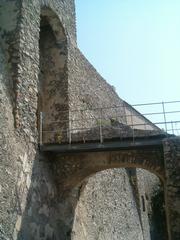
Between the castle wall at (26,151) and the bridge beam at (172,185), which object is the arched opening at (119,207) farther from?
the bridge beam at (172,185)

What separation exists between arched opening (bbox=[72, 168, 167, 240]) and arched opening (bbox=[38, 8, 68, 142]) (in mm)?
1931

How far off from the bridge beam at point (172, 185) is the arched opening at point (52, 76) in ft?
10.4

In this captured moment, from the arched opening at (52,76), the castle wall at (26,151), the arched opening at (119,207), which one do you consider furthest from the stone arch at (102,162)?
the arched opening at (52,76)

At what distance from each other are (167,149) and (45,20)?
5.57m

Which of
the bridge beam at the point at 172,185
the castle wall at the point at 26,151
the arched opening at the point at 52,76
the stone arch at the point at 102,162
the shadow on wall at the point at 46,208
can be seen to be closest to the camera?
the castle wall at the point at 26,151

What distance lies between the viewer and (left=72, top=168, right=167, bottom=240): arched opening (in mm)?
10977

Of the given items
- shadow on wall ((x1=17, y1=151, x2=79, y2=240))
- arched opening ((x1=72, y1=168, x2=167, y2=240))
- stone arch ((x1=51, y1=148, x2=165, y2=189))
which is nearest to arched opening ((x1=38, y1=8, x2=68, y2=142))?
stone arch ((x1=51, y1=148, x2=165, y2=189))

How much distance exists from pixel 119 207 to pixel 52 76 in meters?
5.56

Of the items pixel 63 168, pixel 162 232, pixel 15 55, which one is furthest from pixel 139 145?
pixel 162 232

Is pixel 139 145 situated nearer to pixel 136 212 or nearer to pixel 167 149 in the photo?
pixel 167 149

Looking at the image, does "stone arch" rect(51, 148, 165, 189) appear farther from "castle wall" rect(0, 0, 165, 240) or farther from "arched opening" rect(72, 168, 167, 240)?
"arched opening" rect(72, 168, 167, 240)

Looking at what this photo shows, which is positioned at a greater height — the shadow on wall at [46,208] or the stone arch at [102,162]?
the stone arch at [102,162]

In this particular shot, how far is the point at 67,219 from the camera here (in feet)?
32.0

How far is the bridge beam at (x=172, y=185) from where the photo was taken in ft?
27.1
